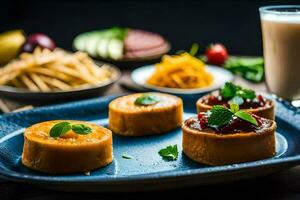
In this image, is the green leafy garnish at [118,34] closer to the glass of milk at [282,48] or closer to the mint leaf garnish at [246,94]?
the glass of milk at [282,48]

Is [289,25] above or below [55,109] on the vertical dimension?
above

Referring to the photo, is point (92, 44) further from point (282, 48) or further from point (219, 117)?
point (219, 117)

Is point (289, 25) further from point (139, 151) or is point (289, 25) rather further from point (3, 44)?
point (3, 44)

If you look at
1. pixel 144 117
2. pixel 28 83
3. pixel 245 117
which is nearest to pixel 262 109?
pixel 245 117

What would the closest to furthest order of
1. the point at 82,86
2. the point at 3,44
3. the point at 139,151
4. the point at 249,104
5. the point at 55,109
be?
the point at 139,151 < the point at 249,104 < the point at 55,109 < the point at 82,86 < the point at 3,44

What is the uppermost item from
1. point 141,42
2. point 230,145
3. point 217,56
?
point 230,145

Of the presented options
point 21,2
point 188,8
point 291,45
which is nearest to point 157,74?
point 291,45

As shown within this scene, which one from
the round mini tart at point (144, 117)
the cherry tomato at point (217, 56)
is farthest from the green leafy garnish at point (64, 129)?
the cherry tomato at point (217, 56)
